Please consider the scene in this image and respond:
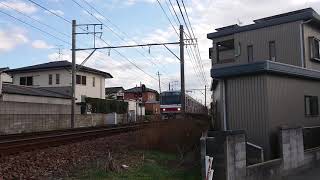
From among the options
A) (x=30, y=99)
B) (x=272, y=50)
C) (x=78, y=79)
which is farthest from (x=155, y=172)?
(x=78, y=79)

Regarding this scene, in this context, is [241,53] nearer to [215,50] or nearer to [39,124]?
[215,50]

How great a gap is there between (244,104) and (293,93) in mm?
2784

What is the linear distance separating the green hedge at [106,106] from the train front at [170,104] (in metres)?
8.37

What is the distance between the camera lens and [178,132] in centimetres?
2016

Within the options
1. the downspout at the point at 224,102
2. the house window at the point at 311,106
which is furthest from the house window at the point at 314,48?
the downspout at the point at 224,102

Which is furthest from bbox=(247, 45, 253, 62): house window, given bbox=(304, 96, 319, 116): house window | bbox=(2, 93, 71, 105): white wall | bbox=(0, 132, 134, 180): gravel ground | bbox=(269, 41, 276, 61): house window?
bbox=(2, 93, 71, 105): white wall

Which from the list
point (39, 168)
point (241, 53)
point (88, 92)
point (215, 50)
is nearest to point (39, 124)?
point (215, 50)

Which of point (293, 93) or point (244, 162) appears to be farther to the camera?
point (293, 93)

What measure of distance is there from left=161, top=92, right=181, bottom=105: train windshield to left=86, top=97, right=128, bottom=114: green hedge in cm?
835

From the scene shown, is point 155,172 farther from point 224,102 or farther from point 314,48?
point 314,48

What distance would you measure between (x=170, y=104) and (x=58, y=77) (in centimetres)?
1580

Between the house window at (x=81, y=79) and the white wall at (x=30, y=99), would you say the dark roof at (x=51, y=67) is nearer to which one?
the house window at (x=81, y=79)

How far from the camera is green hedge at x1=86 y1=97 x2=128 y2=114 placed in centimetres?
5153

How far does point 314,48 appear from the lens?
26.3m
